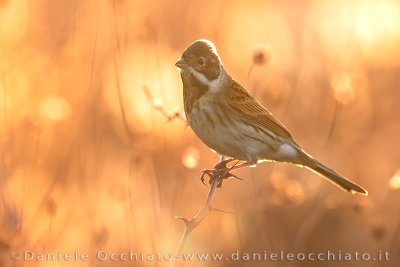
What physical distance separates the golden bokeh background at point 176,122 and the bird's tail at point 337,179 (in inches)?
5.8

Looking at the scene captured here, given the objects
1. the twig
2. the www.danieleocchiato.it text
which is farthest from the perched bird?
the www.danieleocchiato.it text

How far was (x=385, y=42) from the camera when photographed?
8.58m

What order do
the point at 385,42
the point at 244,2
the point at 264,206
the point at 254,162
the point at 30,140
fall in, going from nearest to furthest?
the point at 254,162 < the point at 30,140 < the point at 264,206 < the point at 385,42 < the point at 244,2

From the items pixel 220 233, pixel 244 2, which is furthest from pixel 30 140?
pixel 244 2

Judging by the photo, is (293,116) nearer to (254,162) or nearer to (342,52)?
(342,52)

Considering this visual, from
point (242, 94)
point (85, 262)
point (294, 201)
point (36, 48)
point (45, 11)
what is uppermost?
point (45, 11)

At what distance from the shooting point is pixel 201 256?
625 cm

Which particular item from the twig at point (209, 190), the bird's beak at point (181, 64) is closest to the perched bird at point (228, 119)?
the bird's beak at point (181, 64)

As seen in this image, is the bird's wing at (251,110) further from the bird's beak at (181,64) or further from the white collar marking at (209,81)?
the bird's beak at (181,64)

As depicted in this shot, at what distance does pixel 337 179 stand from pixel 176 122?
1984mm

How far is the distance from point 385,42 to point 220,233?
3469 mm

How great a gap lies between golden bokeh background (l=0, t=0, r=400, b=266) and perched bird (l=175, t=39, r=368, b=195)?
270 mm

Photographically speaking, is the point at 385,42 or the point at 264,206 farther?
the point at 385,42

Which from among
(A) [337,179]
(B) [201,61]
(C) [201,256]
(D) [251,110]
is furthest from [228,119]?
(C) [201,256]
